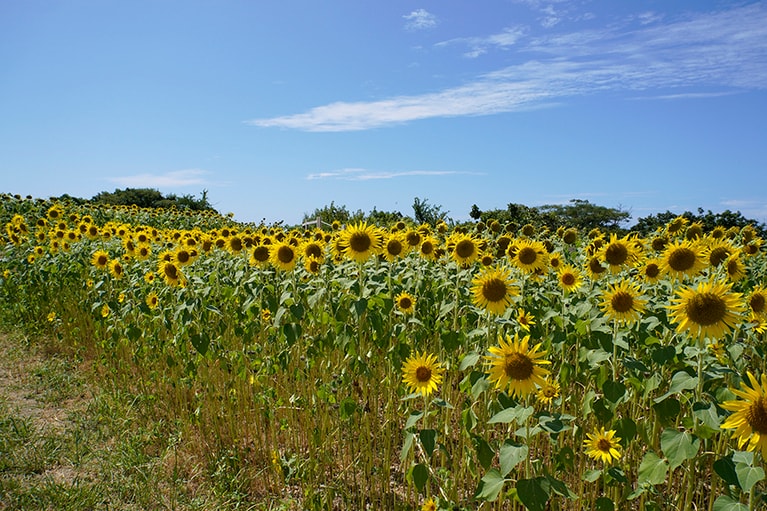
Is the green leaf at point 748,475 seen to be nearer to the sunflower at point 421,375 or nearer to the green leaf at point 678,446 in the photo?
the green leaf at point 678,446

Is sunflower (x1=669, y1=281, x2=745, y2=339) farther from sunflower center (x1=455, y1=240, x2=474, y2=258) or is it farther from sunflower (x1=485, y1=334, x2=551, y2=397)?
sunflower center (x1=455, y1=240, x2=474, y2=258)

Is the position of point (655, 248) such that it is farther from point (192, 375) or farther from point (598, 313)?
point (192, 375)

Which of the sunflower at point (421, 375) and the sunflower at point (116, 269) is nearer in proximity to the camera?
the sunflower at point (421, 375)

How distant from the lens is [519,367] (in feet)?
6.82

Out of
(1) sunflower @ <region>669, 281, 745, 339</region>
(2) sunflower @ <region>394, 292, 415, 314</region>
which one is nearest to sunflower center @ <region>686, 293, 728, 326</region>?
(1) sunflower @ <region>669, 281, 745, 339</region>

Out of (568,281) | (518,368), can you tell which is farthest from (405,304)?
(518,368)

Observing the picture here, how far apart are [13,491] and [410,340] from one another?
7.87 ft

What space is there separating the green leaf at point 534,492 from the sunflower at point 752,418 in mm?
577

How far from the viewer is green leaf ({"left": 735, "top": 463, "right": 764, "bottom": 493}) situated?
5.89 ft

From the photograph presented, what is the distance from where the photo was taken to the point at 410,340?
3820 millimetres

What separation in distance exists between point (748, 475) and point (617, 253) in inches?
50.0

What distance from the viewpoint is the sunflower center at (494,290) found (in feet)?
8.14

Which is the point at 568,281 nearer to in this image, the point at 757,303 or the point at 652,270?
the point at 652,270

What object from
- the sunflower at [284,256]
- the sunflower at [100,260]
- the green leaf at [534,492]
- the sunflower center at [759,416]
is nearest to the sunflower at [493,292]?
the green leaf at [534,492]
